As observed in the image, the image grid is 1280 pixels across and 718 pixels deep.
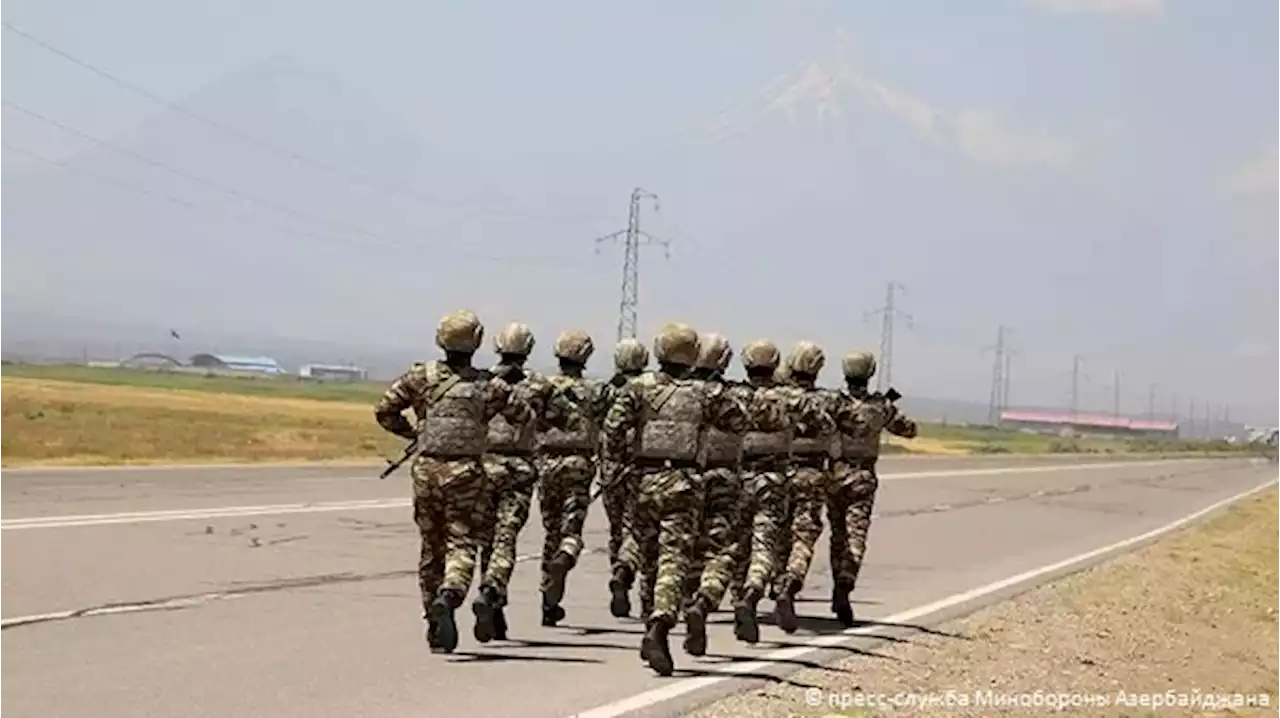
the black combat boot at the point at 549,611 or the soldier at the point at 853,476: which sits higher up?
the soldier at the point at 853,476

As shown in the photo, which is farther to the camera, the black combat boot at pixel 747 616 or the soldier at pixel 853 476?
the soldier at pixel 853 476

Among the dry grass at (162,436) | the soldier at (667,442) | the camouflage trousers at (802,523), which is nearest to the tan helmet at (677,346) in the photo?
the soldier at (667,442)

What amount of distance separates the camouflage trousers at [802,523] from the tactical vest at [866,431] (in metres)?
0.30

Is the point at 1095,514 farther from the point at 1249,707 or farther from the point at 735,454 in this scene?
the point at 735,454

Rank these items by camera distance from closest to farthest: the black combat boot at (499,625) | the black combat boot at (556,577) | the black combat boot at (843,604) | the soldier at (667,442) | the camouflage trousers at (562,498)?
1. the soldier at (667,442)
2. the black combat boot at (499,625)
3. the black combat boot at (556,577)
4. the camouflage trousers at (562,498)
5. the black combat boot at (843,604)

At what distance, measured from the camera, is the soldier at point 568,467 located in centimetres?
1280

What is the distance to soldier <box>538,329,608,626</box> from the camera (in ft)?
42.0

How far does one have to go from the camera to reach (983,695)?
35.7 feet

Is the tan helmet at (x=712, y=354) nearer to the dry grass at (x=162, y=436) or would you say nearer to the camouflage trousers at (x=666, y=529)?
the camouflage trousers at (x=666, y=529)

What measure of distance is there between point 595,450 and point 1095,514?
24.3 meters

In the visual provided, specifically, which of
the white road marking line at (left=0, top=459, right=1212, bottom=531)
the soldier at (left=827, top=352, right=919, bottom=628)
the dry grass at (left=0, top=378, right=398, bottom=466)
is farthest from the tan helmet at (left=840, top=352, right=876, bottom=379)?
the dry grass at (left=0, top=378, right=398, bottom=466)

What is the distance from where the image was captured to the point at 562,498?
12977 millimetres

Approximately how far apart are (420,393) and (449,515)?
76cm

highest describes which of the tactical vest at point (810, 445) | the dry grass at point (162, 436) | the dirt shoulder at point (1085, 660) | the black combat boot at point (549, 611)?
the tactical vest at point (810, 445)
